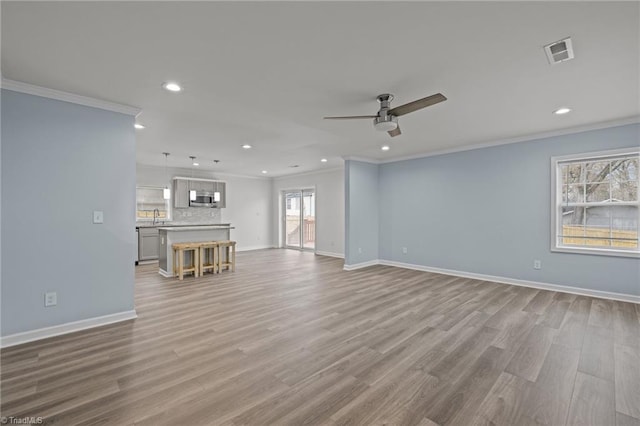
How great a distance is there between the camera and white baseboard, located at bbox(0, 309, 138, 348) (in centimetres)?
267

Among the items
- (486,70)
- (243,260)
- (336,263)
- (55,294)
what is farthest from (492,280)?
(55,294)

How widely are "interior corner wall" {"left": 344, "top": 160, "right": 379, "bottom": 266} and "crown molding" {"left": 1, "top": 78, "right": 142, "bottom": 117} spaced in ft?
13.7

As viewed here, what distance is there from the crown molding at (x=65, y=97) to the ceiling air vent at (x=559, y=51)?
4126 millimetres

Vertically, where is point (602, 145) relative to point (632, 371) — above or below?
above

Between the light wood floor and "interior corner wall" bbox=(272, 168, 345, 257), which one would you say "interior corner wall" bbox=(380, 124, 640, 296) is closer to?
the light wood floor

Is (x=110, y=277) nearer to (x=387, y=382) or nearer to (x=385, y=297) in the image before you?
(x=387, y=382)

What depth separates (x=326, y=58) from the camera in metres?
2.32

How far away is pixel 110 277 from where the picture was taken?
3213mm

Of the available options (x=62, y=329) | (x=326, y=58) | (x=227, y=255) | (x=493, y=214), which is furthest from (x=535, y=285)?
(x=62, y=329)

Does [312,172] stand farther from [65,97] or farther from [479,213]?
[65,97]

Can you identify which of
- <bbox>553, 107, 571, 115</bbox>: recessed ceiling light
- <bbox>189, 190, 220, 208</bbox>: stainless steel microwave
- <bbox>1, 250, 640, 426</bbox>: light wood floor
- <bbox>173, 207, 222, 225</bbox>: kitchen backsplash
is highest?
<bbox>553, 107, 571, 115</bbox>: recessed ceiling light

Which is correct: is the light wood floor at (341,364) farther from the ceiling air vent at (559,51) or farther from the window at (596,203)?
the ceiling air vent at (559,51)

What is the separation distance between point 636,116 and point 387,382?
4.82 metres

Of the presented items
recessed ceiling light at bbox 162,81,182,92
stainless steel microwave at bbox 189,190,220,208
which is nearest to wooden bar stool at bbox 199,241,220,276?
stainless steel microwave at bbox 189,190,220,208
